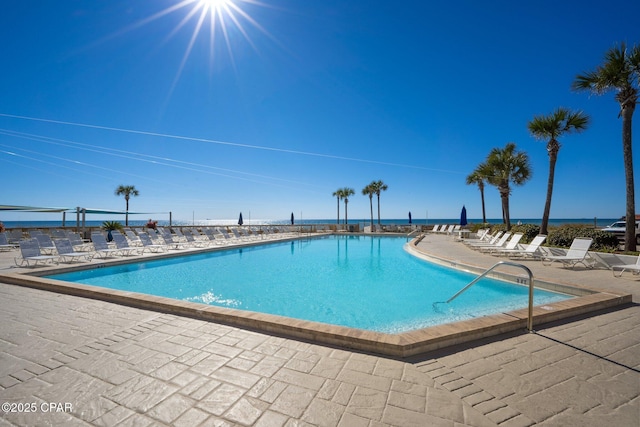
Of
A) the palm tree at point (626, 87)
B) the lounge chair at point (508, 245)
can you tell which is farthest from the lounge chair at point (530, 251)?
the palm tree at point (626, 87)

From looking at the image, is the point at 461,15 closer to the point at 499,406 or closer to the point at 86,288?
the point at 499,406

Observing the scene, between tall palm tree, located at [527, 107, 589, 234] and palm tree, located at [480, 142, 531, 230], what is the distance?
4997 millimetres

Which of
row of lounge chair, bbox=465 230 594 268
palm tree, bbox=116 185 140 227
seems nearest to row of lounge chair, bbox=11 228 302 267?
row of lounge chair, bbox=465 230 594 268

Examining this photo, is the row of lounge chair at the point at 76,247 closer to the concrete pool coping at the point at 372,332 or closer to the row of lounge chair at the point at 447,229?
the concrete pool coping at the point at 372,332

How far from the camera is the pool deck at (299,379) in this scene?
1.83 meters

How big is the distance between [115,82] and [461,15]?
12.3 m

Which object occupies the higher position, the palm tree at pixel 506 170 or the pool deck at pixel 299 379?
the palm tree at pixel 506 170

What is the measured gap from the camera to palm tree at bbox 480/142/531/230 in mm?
17891

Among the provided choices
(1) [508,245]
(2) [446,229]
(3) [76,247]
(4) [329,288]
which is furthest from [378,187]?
(3) [76,247]

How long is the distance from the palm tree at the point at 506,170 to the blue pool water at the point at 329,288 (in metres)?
11.6

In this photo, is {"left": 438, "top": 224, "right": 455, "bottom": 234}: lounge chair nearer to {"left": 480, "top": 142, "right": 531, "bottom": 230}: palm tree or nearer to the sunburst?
{"left": 480, "top": 142, "right": 531, "bottom": 230}: palm tree

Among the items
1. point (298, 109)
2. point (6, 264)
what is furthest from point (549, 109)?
point (6, 264)

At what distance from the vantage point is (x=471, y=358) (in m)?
2.63

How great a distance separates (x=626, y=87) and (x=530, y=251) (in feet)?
18.4
